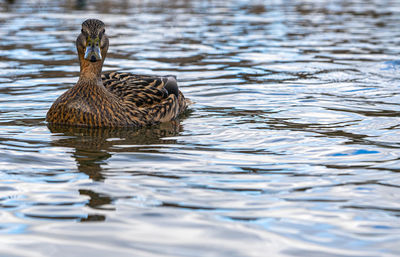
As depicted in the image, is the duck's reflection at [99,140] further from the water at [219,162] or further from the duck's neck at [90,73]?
the duck's neck at [90,73]

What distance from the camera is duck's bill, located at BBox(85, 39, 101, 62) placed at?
8570mm

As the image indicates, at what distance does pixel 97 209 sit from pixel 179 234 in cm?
83

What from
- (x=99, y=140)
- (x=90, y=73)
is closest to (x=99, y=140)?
(x=99, y=140)

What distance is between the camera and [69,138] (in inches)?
325

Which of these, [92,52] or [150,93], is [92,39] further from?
[150,93]

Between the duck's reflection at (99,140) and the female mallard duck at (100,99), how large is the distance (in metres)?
0.14

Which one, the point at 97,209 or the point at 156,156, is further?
the point at 156,156

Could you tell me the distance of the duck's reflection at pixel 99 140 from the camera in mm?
7039

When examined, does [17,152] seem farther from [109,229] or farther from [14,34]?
[14,34]

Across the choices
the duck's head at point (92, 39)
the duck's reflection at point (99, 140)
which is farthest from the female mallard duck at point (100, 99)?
the duck's reflection at point (99, 140)

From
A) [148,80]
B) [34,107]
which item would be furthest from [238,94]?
[34,107]

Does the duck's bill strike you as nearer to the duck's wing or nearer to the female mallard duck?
the female mallard duck

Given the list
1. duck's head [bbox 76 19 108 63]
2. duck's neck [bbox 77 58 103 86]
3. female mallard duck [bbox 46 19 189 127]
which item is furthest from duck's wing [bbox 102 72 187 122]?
duck's head [bbox 76 19 108 63]

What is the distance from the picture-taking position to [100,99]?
896cm
